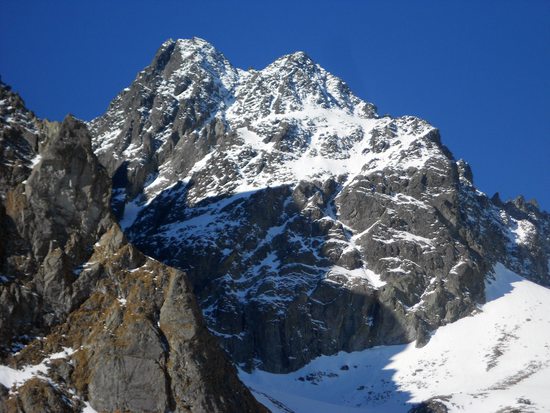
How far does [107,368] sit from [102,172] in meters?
29.9

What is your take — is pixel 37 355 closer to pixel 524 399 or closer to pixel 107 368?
pixel 107 368

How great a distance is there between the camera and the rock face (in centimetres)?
11612

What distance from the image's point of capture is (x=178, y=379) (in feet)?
395

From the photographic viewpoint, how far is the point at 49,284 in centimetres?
12306

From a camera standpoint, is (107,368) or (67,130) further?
(67,130)

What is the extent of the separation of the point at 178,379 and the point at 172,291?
1152 centimetres

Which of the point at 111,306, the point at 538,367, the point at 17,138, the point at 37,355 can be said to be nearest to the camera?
the point at 37,355

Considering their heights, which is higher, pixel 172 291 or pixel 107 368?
pixel 172 291

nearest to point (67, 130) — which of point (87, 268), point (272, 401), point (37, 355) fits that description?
point (87, 268)

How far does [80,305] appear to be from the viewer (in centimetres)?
12400

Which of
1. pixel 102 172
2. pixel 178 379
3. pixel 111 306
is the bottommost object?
pixel 178 379

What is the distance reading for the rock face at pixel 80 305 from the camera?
11612cm

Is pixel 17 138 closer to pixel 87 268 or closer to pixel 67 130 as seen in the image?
pixel 67 130

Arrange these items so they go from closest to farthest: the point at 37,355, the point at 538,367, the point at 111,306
→ the point at 37,355 → the point at 111,306 → the point at 538,367
